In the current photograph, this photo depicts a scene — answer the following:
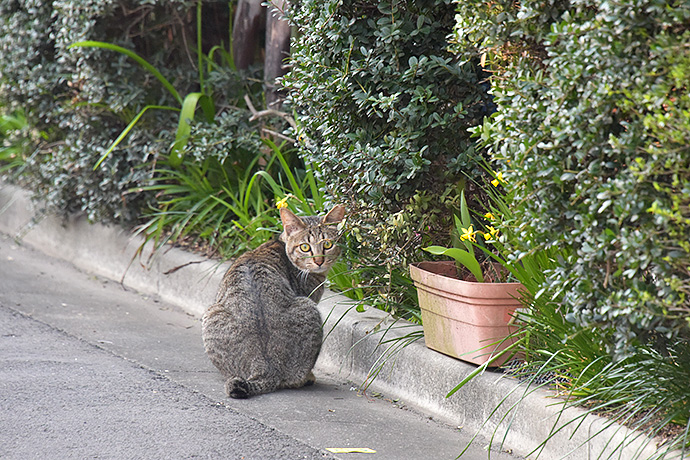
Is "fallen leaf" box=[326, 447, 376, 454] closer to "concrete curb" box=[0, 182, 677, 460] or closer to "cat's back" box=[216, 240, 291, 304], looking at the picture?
"concrete curb" box=[0, 182, 677, 460]

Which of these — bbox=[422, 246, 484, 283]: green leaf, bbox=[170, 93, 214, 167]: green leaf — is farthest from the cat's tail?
bbox=[170, 93, 214, 167]: green leaf

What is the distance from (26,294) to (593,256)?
485 centimetres

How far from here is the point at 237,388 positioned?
168 inches

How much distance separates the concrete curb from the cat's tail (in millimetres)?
539

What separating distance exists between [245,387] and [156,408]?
0.47 m

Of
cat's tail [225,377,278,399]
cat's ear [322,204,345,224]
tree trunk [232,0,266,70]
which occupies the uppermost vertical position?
tree trunk [232,0,266,70]

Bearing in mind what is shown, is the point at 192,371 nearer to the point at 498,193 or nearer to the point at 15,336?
the point at 15,336

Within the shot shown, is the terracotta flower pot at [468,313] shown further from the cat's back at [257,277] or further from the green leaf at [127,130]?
the green leaf at [127,130]

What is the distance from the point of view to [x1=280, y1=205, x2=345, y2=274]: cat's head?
15.8 feet

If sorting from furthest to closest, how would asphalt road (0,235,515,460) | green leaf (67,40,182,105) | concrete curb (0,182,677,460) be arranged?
green leaf (67,40,182,105) → asphalt road (0,235,515,460) → concrete curb (0,182,677,460)

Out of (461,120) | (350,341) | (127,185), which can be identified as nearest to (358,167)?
(461,120)

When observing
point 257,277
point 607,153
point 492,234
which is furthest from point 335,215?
point 607,153

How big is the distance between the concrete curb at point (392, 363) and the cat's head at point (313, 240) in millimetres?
290

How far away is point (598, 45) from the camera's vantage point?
9.35ft
